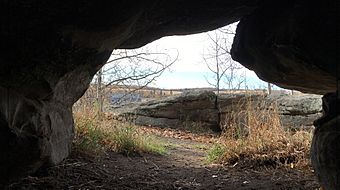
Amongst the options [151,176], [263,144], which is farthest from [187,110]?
[151,176]

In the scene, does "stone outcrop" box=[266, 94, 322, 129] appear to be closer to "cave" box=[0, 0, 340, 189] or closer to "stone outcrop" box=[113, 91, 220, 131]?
"stone outcrop" box=[113, 91, 220, 131]

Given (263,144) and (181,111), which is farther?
(181,111)

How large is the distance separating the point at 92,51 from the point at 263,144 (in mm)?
3491

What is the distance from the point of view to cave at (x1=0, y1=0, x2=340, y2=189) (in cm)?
248

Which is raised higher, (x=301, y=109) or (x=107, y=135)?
(x=301, y=109)

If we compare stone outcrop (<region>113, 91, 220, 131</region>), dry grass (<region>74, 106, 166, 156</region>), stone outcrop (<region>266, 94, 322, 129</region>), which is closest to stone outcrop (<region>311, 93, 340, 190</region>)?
dry grass (<region>74, 106, 166, 156</region>)

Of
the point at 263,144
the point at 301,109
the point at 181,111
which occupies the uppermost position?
the point at 301,109

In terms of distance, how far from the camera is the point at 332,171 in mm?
2385

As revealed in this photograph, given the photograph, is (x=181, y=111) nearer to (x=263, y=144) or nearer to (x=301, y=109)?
(x=301, y=109)

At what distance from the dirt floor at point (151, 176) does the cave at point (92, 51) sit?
2.19 ft

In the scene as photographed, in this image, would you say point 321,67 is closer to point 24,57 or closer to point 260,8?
point 260,8

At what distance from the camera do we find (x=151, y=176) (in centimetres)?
490

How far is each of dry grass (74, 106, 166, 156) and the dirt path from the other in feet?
1.53

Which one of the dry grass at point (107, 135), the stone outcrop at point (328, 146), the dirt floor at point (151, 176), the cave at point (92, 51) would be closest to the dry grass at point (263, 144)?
the dirt floor at point (151, 176)
